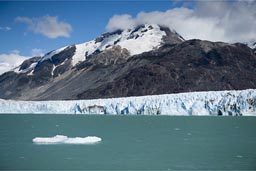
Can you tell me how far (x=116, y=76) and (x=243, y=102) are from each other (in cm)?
9471

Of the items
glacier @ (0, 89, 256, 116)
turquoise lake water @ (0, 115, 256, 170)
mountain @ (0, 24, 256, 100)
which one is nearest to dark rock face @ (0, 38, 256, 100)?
mountain @ (0, 24, 256, 100)

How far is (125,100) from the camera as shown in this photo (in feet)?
205

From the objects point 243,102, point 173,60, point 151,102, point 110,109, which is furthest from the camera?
point 173,60

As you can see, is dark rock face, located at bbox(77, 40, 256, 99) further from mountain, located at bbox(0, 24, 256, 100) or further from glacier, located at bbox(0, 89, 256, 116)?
glacier, located at bbox(0, 89, 256, 116)

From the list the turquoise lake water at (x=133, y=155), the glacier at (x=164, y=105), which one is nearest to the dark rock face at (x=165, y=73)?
the glacier at (x=164, y=105)

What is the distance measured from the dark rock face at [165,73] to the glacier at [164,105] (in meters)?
53.8

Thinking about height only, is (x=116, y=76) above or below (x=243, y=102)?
above

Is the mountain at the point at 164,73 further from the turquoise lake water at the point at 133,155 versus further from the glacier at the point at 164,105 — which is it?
the turquoise lake water at the point at 133,155

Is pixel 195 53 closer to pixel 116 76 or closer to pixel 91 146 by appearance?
pixel 116 76

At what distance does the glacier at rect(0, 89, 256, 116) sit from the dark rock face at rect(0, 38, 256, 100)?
177 feet

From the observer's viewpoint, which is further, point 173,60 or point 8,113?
point 173,60

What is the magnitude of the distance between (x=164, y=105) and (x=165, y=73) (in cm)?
7459

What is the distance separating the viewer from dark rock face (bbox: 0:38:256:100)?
124750mm

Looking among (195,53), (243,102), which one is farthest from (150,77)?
(243,102)
